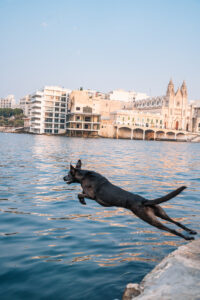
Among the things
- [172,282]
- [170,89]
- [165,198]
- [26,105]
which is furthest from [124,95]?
[172,282]

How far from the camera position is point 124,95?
472 ft

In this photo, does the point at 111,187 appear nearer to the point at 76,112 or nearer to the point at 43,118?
the point at 76,112

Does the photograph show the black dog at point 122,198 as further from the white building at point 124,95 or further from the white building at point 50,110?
the white building at point 124,95

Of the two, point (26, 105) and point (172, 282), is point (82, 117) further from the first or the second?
point (172, 282)

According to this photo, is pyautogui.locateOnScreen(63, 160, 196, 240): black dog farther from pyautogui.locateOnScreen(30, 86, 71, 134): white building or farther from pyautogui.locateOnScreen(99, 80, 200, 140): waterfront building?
pyautogui.locateOnScreen(99, 80, 200, 140): waterfront building

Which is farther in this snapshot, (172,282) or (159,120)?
(159,120)

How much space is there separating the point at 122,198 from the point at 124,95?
466 feet

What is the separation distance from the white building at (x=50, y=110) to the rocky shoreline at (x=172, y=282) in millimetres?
102797

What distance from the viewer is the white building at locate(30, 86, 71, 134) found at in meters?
105

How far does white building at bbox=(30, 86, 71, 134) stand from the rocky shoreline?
4047 inches

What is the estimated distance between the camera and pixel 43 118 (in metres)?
105

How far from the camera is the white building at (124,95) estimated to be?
5443 inches

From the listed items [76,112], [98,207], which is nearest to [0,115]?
[76,112]

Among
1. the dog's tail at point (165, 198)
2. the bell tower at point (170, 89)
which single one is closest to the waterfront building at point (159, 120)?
the bell tower at point (170, 89)
